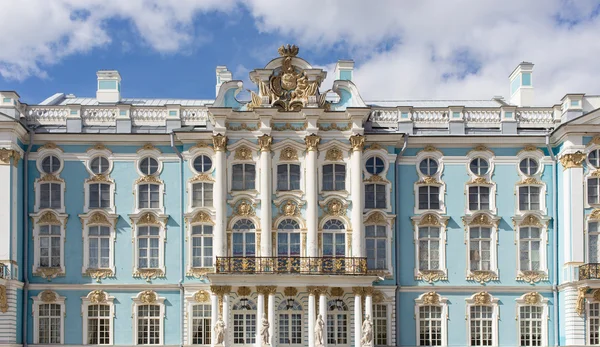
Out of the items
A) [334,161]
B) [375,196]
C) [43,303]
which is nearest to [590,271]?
[375,196]

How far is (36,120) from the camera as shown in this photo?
45719mm

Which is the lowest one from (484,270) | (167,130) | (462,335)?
(462,335)

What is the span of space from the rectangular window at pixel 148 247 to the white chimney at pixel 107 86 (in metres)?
7.29

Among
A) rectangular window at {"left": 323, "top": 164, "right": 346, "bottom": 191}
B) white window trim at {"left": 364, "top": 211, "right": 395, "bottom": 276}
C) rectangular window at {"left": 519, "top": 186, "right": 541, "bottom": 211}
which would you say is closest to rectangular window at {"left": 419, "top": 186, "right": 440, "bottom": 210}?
white window trim at {"left": 364, "top": 211, "right": 395, "bottom": 276}

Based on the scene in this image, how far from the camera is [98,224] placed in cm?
4484

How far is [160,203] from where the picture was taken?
148ft

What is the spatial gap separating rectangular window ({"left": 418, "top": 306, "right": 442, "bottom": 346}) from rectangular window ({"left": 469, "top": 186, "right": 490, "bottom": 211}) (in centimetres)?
493

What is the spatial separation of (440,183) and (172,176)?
38.7 ft

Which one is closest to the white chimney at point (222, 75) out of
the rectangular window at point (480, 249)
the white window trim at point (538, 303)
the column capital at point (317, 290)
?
the column capital at point (317, 290)

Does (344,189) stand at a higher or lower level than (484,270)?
higher

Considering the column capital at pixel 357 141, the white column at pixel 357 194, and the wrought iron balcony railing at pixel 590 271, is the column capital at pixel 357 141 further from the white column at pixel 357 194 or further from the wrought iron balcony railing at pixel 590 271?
the wrought iron balcony railing at pixel 590 271

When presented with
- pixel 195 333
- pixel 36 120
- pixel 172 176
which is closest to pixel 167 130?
pixel 172 176

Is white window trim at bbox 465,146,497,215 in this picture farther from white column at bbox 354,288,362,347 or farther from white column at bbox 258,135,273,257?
white column at bbox 258,135,273,257

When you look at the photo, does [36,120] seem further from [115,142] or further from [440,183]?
[440,183]
